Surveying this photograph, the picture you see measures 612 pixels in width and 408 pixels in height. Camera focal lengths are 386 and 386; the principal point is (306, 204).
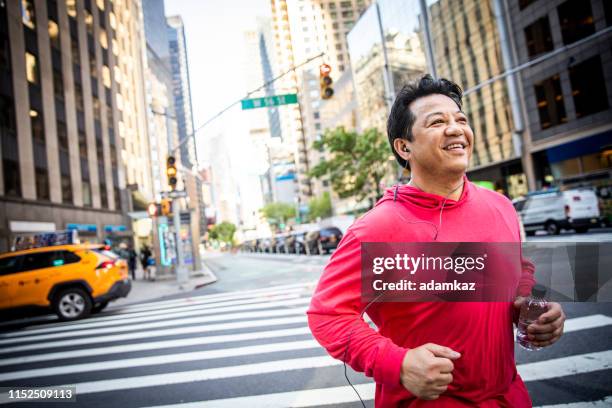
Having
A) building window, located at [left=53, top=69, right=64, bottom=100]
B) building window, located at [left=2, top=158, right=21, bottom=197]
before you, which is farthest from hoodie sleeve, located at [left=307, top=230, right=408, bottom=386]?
building window, located at [left=53, top=69, right=64, bottom=100]

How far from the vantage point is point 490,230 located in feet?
5.41

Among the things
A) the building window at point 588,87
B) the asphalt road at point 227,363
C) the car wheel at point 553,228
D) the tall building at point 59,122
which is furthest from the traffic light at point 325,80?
the tall building at point 59,122

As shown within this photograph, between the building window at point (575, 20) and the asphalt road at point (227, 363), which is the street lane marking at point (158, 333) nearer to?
the asphalt road at point (227, 363)

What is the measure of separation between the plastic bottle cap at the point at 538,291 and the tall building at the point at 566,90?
2225cm

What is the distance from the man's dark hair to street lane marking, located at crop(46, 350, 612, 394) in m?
3.39

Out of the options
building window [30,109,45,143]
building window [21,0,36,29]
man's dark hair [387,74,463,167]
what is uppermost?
building window [21,0,36,29]

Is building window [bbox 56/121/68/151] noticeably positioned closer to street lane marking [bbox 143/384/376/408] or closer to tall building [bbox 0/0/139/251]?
tall building [bbox 0/0/139/251]

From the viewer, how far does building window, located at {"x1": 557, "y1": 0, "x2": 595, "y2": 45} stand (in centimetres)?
2281

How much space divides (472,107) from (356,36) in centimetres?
2490

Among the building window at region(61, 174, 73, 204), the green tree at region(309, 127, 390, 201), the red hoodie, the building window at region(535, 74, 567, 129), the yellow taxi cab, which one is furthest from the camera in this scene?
the green tree at region(309, 127, 390, 201)

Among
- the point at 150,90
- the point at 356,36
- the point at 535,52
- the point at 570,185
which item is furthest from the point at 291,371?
the point at 150,90

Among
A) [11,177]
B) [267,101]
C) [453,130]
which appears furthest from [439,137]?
[11,177]

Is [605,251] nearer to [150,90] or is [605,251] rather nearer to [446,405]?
[446,405]

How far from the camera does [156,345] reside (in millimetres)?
6586
